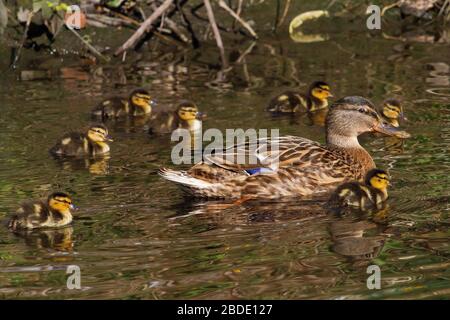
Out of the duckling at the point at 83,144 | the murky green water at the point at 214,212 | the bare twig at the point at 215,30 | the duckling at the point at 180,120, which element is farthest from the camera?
the bare twig at the point at 215,30

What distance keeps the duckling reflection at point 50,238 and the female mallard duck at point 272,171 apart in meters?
0.78

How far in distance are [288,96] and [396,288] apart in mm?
4277

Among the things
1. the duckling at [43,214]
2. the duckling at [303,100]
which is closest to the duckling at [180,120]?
the duckling at [303,100]

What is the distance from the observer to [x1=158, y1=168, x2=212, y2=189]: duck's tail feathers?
21.5ft

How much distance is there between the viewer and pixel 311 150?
Result: 693 centimetres

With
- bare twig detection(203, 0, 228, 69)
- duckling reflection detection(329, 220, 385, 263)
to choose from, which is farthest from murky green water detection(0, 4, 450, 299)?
bare twig detection(203, 0, 228, 69)

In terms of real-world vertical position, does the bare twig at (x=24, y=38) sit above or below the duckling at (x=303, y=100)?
above

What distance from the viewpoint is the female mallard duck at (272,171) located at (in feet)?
22.0

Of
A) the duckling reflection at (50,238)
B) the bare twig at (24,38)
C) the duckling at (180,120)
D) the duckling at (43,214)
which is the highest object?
the bare twig at (24,38)

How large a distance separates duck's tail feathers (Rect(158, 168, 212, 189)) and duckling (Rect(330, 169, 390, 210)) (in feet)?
2.58

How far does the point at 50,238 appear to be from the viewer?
5.97 meters

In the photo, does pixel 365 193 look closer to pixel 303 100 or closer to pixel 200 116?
pixel 200 116

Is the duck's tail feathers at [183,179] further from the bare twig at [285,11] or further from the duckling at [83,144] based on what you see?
the bare twig at [285,11]
